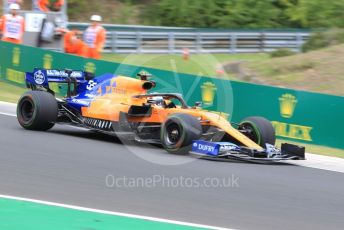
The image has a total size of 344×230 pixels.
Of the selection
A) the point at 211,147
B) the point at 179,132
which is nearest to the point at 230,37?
the point at 179,132

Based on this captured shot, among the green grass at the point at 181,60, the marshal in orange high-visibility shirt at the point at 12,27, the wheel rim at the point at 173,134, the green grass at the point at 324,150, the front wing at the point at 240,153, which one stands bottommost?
the green grass at the point at 324,150

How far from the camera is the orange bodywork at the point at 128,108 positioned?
1116cm

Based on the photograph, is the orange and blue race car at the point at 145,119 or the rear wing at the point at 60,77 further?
the rear wing at the point at 60,77

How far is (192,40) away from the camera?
32281mm

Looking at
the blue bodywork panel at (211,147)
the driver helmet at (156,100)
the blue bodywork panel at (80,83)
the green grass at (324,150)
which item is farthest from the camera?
the green grass at (324,150)

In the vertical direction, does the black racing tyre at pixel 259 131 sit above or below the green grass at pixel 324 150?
above

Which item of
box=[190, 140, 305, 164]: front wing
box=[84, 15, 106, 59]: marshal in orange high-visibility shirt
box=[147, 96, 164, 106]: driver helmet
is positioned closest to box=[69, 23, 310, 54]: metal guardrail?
box=[84, 15, 106, 59]: marshal in orange high-visibility shirt

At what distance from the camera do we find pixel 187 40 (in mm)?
32125

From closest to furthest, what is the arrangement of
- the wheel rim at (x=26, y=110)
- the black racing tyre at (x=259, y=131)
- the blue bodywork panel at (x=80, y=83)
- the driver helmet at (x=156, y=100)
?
the black racing tyre at (x=259, y=131) → the driver helmet at (x=156, y=100) → the blue bodywork panel at (x=80, y=83) → the wheel rim at (x=26, y=110)

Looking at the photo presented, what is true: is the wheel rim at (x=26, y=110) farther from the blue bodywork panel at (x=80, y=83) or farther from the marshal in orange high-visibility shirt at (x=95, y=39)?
the marshal in orange high-visibility shirt at (x=95, y=39)

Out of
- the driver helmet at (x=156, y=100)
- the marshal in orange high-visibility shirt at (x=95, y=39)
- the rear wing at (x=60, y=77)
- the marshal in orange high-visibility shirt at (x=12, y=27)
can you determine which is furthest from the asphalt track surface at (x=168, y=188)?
the marshal in orange high-visibility shirt at (x=12, y=27)

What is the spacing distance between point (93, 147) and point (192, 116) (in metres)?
1.55

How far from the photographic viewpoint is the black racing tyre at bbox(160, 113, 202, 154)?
1081 centimetres

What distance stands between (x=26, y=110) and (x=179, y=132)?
2.88 m
